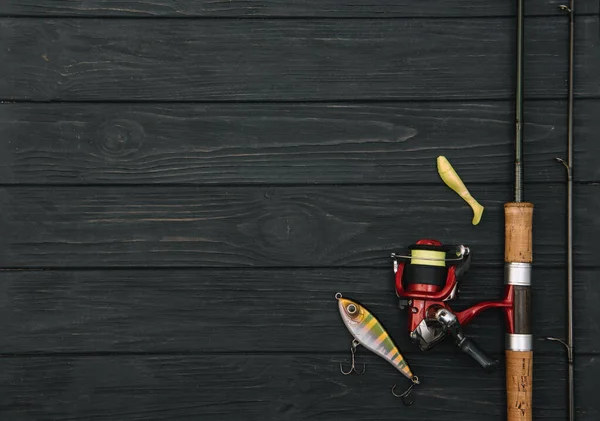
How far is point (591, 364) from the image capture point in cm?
140

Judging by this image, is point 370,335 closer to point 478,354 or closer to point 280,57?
point 478,354

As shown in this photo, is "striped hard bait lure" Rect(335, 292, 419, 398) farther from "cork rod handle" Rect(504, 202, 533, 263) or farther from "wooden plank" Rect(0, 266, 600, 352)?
"cork rod handle" Rect(504, 202, 533, 263)

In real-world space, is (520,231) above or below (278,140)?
below

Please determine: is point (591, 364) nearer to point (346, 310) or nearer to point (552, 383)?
point (552, 383)

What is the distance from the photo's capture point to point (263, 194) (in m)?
1.42

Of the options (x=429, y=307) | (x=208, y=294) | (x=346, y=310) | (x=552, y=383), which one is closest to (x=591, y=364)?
(x=552, y=383)

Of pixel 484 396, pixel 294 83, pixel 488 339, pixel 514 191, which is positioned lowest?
pixel 484 396

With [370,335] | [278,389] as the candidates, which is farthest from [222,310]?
[370,335]

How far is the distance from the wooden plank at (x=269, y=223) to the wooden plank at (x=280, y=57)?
7.8 inches

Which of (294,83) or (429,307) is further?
(294,83)

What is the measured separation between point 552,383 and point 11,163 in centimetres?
117

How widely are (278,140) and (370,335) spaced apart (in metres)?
0.43

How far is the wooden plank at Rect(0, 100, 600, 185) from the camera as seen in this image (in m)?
1.42

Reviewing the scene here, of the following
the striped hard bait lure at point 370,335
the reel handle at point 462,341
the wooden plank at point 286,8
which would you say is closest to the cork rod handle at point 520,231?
the reel handle at point 462,341
